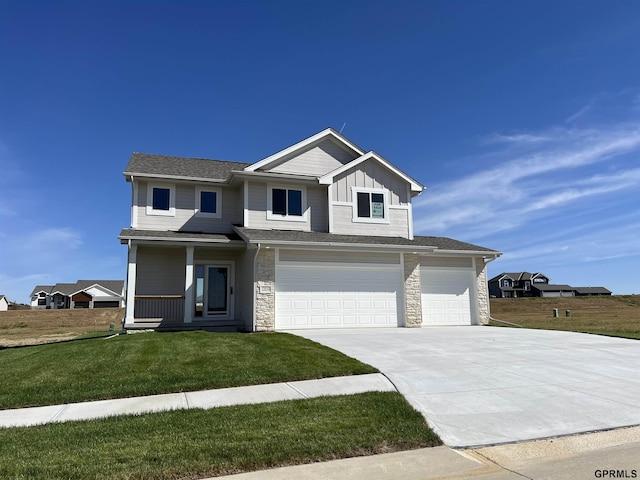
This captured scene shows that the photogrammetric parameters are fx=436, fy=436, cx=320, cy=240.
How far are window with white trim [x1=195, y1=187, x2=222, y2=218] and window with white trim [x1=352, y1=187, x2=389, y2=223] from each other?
5974mm

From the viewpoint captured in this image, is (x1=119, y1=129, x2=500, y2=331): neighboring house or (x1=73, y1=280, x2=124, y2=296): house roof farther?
(x1=73, y1=280, x2=124, y2=296): house roof

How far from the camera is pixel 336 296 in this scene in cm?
1669

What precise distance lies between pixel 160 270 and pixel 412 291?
10380mm

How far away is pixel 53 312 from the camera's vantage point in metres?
A: 42.8

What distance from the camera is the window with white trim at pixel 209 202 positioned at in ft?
62.2

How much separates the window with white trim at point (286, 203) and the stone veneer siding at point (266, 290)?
9.88 feet

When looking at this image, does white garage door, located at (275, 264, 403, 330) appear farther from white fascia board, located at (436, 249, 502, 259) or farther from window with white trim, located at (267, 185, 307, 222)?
window with white trim, located at (267, 185, 307, 222)

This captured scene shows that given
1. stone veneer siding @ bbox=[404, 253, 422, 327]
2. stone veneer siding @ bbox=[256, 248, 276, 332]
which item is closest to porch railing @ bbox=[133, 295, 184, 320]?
stone veneer siding @ bbox=[256, 248, 276, 332]

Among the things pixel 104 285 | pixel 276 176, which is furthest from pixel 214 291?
pixel 104 285

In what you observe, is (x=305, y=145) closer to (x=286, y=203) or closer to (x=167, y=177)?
(x=286, y=203)

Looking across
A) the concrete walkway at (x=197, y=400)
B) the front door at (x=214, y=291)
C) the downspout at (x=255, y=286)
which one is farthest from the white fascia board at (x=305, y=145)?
the concrete walkway at (x=197, y=400)

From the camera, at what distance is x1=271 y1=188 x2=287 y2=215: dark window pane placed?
60.9 ft

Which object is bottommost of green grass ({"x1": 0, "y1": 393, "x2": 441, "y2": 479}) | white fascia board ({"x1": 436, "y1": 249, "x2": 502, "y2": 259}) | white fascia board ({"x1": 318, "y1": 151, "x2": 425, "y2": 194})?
green grass ({"x1": 0, "y1": 393, "x2": 441, "y2": 479})

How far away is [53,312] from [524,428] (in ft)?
155
